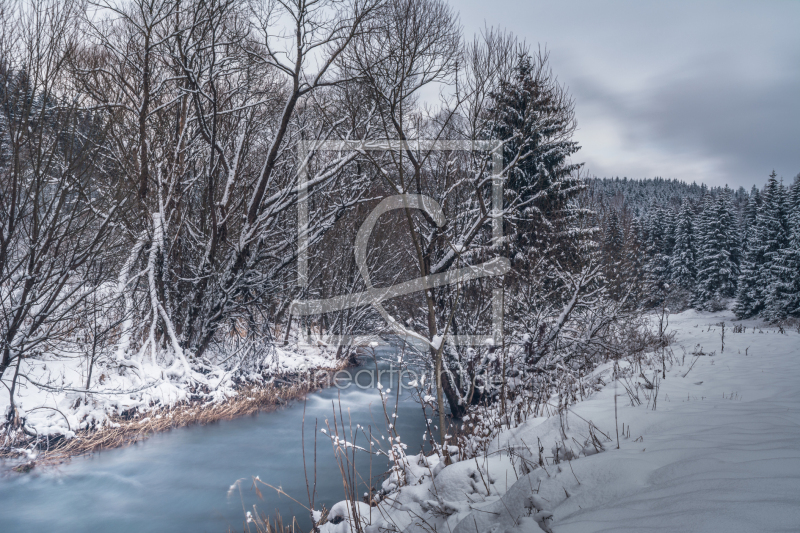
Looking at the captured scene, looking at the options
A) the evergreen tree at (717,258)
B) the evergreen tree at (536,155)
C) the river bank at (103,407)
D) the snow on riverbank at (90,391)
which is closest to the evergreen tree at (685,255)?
the evergreen tree at (717,258)

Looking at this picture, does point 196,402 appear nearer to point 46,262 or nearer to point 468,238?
point 46,262

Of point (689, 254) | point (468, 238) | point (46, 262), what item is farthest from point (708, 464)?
point (689, 254)

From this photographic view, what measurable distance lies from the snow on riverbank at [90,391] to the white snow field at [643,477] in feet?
19.3

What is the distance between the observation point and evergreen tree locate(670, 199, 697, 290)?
38.5 meters

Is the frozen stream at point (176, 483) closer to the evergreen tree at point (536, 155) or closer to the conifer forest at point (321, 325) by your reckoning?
the conifer forest at point (321, 325)

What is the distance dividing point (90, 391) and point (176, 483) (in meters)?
2.12

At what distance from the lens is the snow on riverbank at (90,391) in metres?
6.23

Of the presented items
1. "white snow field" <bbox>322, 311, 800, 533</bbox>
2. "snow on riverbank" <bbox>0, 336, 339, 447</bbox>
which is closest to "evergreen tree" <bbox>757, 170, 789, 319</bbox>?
"white snow field" <bbox>322, 311, 800, 533</bbox>

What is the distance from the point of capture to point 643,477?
2186 mm

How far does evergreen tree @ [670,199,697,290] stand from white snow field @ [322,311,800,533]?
4160 cm

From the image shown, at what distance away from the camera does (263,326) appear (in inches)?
400

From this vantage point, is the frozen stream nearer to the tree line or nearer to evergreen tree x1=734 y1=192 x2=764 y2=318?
the tree line

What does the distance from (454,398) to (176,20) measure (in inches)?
411

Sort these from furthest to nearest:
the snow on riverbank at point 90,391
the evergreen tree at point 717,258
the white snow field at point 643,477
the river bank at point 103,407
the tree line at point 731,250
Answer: the evergreen tree at point 717,258 → the tree line at point 731,250 → the snow on riverbank at point 90,391 → the river bank at point 103,407 → the white snow field at point 643,477
